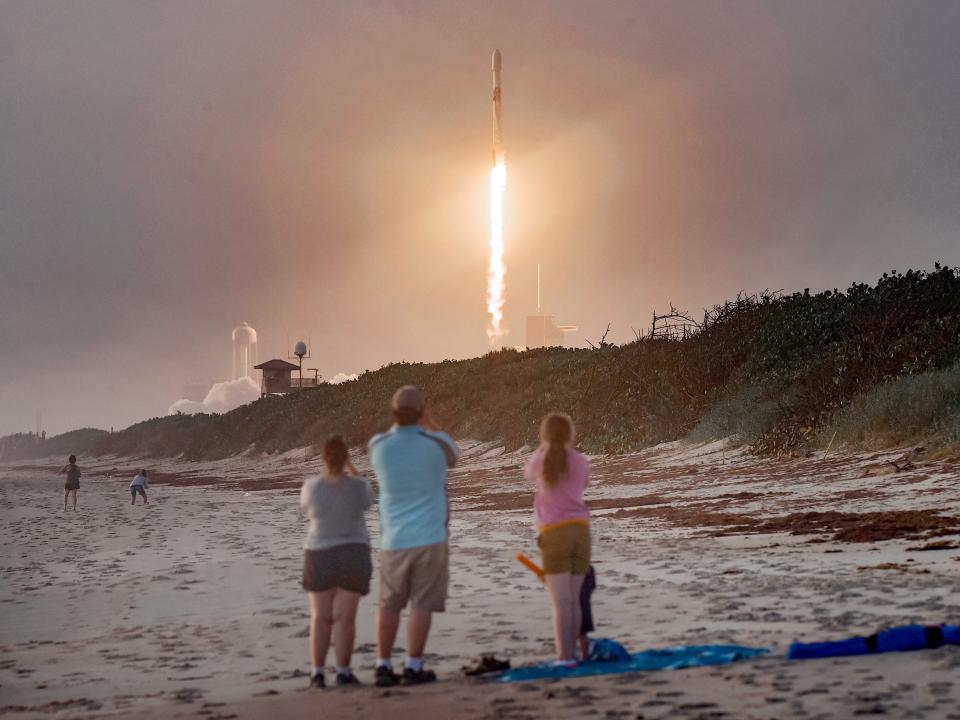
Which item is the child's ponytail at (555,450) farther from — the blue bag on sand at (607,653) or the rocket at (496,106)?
the rocket at (496,106)

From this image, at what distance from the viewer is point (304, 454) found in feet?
202

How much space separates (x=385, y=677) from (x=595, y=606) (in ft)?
11.5

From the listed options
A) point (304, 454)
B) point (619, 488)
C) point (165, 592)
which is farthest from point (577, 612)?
point (304, 454)

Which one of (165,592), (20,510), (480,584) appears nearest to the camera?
(480,584)

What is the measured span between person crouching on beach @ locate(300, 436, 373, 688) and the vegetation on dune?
1611 cm

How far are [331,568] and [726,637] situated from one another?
298 centimetres

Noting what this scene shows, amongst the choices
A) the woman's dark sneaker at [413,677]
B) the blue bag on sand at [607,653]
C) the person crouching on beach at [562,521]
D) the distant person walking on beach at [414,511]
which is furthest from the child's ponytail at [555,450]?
the woman's dark sneaker at [413,677]

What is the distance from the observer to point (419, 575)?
707cm

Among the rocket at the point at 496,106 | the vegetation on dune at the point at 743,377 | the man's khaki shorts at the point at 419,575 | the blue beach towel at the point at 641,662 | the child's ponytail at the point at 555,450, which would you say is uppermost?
the rocket at the point at 496,106

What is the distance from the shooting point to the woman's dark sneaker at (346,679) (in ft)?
24.2

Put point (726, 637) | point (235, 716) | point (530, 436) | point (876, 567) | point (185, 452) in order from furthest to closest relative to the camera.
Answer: point (185, 452) < point (530, 436) < point (876, 567) < point (726, 637) < point (235, 716)

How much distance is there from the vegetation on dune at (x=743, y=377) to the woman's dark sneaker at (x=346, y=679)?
16119mm

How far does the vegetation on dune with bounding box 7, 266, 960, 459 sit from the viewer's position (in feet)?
88.9

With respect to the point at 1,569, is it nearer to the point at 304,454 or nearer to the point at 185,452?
the point at 304,454
